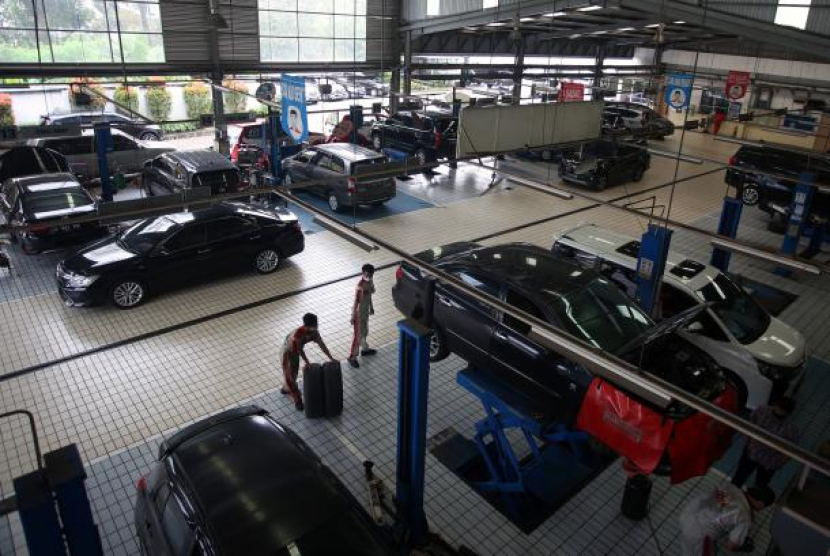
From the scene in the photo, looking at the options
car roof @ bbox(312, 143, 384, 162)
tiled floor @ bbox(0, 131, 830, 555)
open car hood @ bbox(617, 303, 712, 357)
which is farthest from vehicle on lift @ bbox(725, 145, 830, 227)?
open car hood @ bbox(617, 303, 712, 357)

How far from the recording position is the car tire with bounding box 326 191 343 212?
1305 centimetres

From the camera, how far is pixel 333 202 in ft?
43.2

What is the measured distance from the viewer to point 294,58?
58.9ft

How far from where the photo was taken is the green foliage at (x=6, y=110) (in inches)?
742

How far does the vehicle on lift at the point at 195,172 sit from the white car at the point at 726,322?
23.4ft

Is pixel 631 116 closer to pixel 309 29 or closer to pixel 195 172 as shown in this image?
pixel 309 29

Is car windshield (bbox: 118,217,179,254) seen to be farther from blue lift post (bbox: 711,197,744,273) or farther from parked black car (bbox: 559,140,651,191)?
parked black car (bbox: 559,140,651,191)

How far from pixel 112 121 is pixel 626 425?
60.3 feet

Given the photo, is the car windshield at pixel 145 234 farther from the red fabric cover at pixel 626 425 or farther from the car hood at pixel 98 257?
the red fabric cover at pixel 626 425

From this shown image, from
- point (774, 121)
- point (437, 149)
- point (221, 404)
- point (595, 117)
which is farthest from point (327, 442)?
point (774, 121)

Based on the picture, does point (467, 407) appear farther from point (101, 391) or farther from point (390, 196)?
point (390, 196)

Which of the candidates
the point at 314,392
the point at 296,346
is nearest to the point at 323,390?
the point at 314,392

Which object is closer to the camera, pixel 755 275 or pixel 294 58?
pixel 755 275

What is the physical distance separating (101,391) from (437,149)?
11739mm
